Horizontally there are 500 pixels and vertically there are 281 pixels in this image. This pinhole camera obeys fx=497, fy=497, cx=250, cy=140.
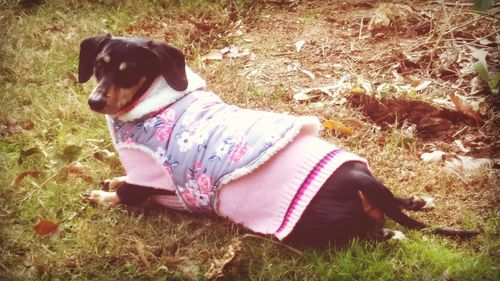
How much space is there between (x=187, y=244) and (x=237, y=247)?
0.82ft

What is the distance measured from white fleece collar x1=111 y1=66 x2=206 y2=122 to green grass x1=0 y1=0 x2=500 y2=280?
1.47 feet

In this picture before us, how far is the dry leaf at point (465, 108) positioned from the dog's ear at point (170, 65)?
4.95 ft

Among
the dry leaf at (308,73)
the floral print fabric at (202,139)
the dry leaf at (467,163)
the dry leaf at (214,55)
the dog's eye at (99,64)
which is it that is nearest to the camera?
the floral print fabric at (202,139)

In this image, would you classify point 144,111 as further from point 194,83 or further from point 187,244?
Result: point 187,244

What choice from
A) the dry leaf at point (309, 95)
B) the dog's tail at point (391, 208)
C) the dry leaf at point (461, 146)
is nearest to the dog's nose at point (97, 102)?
the dog's tail at point (391, 208)

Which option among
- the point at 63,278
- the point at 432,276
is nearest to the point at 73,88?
the point at 63,278

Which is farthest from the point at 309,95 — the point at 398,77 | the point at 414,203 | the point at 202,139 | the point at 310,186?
the point at 310,186

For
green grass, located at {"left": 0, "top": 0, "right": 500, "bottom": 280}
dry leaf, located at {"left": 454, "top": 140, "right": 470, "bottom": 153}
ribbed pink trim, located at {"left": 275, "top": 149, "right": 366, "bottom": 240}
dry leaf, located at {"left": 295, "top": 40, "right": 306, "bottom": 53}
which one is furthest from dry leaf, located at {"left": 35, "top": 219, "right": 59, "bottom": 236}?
dry leaf, located at {"left": 295, "top": 40, "right": 306, "bottom": 53}

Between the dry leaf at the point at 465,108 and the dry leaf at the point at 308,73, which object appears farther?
the dry leaf at the point at 308,73

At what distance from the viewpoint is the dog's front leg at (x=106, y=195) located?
225 cm

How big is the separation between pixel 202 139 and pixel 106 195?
Answer: 63cm

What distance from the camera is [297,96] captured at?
3.05 m

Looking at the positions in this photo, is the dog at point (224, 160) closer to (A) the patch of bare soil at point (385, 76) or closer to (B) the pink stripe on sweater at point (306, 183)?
(B) the pink stripe on sweater at point (306, 183)

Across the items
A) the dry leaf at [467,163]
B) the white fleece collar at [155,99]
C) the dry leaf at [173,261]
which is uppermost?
the white fleece collar at [155,99]
